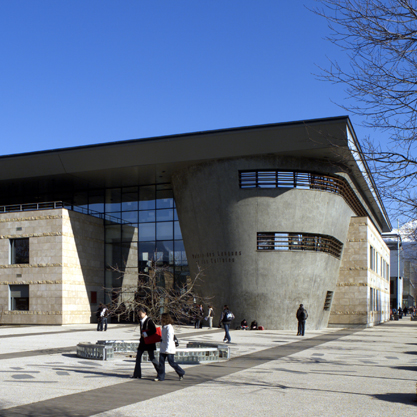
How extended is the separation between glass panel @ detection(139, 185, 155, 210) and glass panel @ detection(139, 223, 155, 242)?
1.29 meters

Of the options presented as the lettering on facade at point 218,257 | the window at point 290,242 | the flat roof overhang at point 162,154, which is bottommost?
the lettering on facade at point 218,257

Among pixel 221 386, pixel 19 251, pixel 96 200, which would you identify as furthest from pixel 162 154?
pixel 221 386

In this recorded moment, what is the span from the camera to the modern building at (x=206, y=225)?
3350 cm

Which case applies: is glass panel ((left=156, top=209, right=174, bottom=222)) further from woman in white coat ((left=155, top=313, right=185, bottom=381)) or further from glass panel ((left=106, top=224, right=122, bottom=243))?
woman in white coat ((left=155, top=313, right=185, bottom=381))

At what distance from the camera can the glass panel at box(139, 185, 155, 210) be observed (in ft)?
133

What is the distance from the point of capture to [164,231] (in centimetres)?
3959

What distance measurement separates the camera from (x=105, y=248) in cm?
4131

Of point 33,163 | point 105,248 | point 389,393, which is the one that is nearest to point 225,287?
point 105,248

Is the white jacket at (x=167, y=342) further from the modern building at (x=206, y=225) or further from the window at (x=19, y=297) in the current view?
the window at (x=19, y=297)

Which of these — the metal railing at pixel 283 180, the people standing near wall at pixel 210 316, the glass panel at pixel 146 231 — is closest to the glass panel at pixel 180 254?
the glass panel at pixel 146 231

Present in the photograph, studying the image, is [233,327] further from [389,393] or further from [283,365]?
[389,393]

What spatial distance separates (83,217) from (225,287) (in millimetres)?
12112

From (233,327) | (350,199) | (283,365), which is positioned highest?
(350,199)

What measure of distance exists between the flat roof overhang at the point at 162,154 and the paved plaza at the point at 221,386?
1597cm
